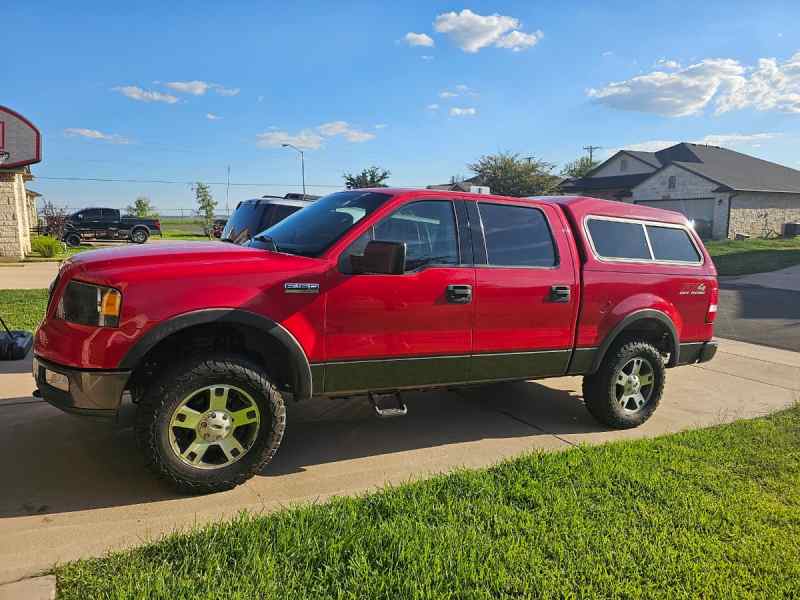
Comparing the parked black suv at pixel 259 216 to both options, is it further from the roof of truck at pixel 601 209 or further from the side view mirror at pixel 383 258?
the side view mirror at pixel 383 258

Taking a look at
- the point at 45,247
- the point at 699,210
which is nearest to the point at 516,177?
the point at 699,210

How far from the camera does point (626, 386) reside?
522 centimetres

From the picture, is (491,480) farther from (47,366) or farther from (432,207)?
(47,366)

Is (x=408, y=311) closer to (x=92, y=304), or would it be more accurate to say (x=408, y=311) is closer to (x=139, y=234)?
(x=92, y=304)

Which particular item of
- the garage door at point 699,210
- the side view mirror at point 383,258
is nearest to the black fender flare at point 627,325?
the side view mirror at point 383,258

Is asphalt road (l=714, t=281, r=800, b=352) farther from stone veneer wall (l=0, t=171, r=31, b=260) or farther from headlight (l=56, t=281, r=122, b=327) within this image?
stone veneer wall (l=0, t=171, r=31, b=260)

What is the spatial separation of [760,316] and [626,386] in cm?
928

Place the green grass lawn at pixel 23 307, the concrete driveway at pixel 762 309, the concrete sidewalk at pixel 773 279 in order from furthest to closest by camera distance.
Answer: the concrete sidewalk at pixel 773 279
the concrete driveway at pixel 762 309
the green grass lawn at pixel 23 307

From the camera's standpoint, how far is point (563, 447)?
4688 millimetres

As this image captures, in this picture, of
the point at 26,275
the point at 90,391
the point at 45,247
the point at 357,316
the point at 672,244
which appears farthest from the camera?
the point at 45,247

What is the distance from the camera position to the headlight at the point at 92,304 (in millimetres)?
3311

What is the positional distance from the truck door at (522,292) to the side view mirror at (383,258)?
2.86 ft

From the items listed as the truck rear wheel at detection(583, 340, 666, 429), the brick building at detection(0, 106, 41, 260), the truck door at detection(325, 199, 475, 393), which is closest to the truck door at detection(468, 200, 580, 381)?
the truck door at detection(325, 199, 475, 393)

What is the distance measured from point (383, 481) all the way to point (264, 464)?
31.0 inches
